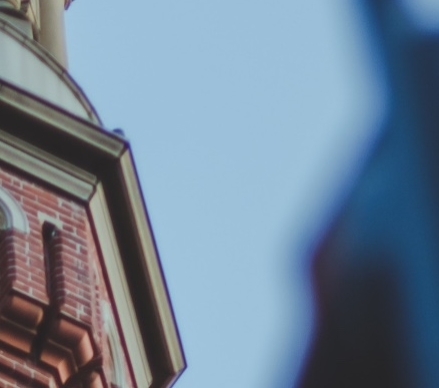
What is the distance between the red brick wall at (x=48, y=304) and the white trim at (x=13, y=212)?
39 millimetres

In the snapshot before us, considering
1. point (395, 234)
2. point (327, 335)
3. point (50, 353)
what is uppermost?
point (50, 353)

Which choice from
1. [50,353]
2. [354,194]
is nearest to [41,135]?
[50,353]

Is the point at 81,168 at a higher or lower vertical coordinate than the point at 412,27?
higher

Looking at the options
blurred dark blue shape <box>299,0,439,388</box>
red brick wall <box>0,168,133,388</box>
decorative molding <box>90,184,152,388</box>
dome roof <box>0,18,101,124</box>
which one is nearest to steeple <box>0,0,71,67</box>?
dome roof <box>0,18,101,124</box>

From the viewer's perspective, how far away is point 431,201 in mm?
1911

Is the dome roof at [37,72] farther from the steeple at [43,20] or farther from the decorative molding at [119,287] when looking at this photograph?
the steeple at [43,20]

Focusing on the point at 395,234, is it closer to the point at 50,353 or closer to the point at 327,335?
the point at 327,335

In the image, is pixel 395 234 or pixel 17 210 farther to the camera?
pixel 17 210

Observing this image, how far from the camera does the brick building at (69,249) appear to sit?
10273 millimetres

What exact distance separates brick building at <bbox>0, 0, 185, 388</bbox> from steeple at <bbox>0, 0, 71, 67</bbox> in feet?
6.55

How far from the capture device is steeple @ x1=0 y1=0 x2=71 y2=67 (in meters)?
15.1

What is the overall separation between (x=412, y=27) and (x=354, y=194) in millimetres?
248

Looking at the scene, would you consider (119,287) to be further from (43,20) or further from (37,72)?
(43,20)

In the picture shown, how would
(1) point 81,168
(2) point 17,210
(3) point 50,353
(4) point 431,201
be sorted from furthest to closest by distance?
(1) point 81,168
(2) point 17,210
(3) point 50,353
(4) point 431,201
